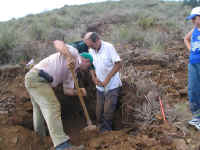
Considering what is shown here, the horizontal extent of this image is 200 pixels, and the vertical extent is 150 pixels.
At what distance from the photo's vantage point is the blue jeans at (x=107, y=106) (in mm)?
3654

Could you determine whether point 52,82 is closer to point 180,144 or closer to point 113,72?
point 113,72

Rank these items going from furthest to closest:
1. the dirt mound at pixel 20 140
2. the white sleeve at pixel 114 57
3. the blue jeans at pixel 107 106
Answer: the blue jeans at pixel 107 106, the white sleeve at pixel 114 57, the dirt mound at pixel 20 140

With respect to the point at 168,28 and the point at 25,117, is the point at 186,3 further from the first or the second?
the point at 25,117

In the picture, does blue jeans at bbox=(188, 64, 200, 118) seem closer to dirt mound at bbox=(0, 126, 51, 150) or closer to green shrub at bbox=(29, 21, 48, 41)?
dirt mound at bbox=(0, 126, 51, 150)

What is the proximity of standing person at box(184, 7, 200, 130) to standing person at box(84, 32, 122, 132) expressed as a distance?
1147 millimetres

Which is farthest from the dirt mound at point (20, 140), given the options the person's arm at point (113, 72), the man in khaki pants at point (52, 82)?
the person's arm at point (113, 72)

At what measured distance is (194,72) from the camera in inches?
120

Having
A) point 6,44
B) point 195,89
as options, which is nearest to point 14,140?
point 195,89

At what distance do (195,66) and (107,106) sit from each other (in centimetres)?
164

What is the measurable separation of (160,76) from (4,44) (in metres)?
5.20

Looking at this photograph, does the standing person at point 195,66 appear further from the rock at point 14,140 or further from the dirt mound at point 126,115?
the rock at point 14,140

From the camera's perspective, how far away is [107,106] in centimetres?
368

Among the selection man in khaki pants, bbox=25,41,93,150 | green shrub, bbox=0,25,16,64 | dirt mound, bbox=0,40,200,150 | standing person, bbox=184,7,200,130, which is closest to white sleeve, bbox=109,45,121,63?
man in khaki pants, bbox=25,41,93,150

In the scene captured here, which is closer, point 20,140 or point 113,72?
point 20,140
